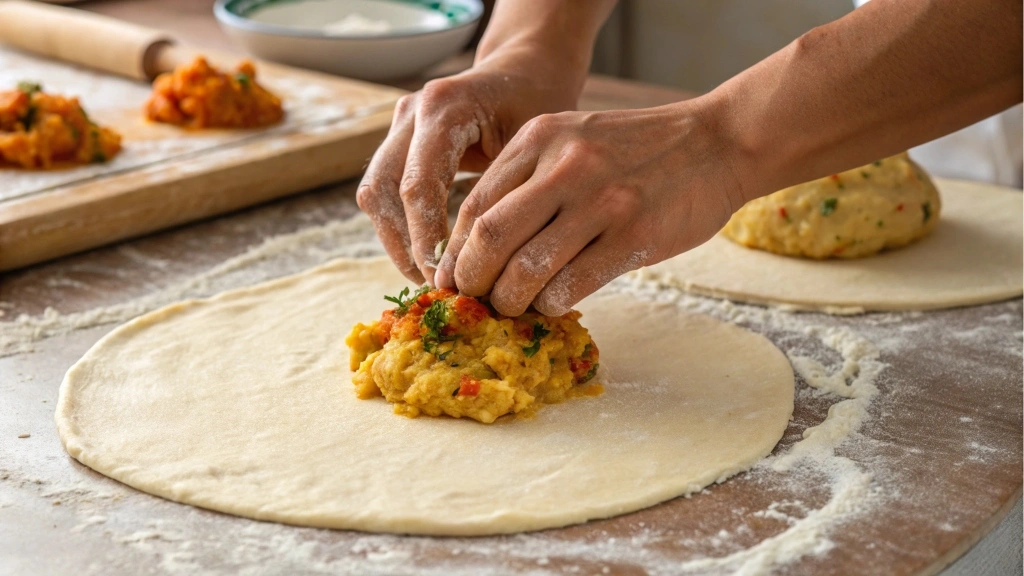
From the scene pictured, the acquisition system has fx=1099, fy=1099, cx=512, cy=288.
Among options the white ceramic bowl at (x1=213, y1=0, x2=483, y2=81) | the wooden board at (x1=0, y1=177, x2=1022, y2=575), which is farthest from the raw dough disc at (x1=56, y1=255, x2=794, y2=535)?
the white ceramic bowl at (x1=213, y1=0, x2=483, y2=81)

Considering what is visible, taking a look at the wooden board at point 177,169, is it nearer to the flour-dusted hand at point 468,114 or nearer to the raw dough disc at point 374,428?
the raw dough disc at point 374,428

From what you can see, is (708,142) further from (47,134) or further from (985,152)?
(47,134)

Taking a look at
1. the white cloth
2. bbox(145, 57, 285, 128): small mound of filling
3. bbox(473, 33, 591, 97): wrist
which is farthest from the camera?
bbox(145, 57, 285, 128): small mound of filling

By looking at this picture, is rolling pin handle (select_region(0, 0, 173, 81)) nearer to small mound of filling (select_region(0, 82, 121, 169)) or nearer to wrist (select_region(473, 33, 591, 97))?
small mound of filling (select_region(0, 82, 121, 169))

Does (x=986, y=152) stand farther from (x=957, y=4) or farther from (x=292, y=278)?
(x=292, y=278)

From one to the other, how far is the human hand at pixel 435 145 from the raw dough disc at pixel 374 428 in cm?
31

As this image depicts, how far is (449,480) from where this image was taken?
6.17 feet

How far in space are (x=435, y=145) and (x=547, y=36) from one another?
570 millimetres

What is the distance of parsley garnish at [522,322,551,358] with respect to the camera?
2.14m

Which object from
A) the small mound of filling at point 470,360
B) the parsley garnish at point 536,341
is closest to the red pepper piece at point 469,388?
the small mound of filling at point 470,360

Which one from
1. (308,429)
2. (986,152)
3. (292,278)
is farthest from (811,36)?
(986,152)

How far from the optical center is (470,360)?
2.13m

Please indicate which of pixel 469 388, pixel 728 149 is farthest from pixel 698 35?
pixel 469 388

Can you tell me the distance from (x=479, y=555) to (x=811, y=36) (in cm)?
115
